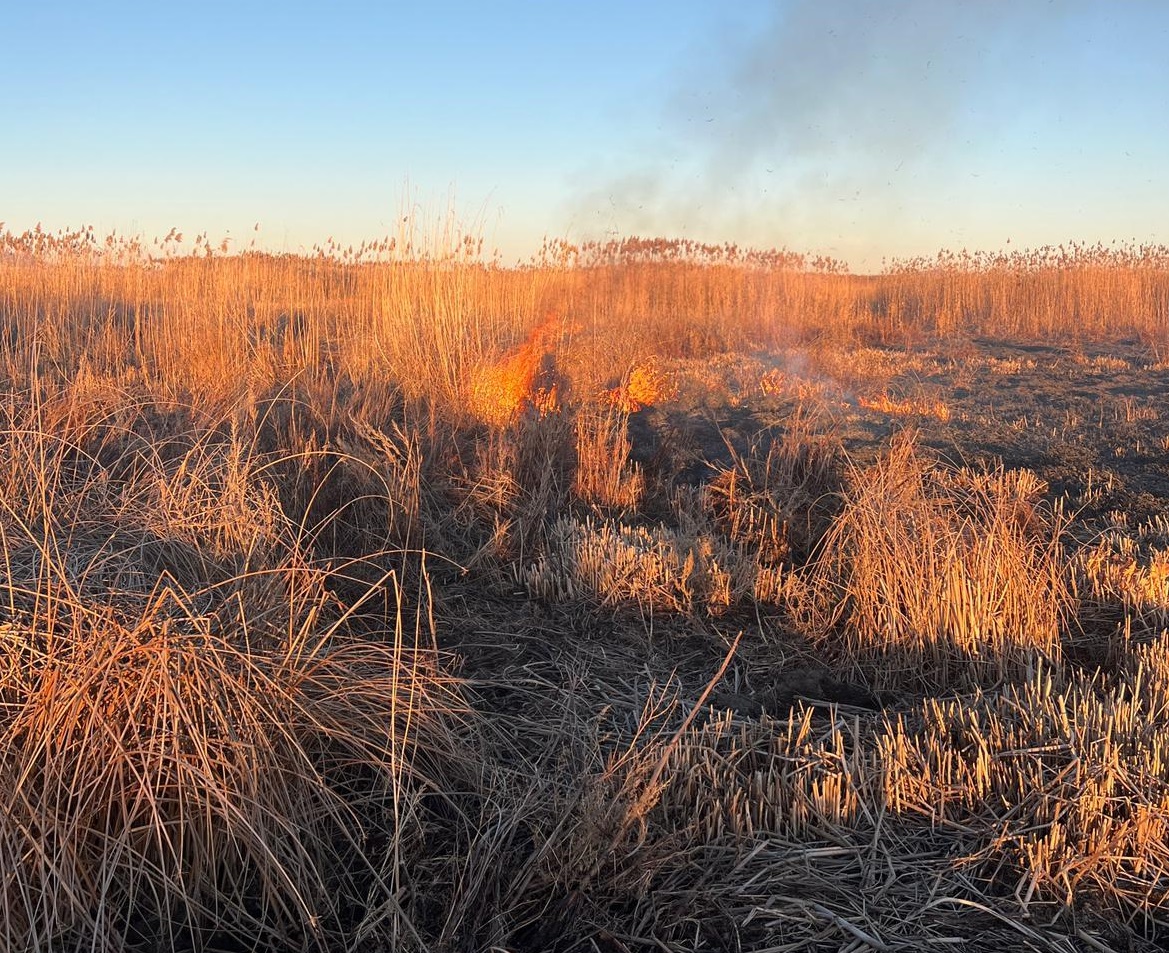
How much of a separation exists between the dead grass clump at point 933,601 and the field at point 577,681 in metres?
0.02

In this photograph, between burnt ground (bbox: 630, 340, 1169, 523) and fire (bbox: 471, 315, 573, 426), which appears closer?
burnt ground (bbox: 630, 340, 1169, 523)

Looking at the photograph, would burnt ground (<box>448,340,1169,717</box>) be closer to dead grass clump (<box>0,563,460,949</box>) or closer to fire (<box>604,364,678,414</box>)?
fire (<box>604,364,678,414</box>)

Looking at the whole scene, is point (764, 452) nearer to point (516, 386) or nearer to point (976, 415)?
point (516, 386)

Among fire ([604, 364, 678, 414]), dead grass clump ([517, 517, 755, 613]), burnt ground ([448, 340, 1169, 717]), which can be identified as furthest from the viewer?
fire ([604, 364, 678, 414])

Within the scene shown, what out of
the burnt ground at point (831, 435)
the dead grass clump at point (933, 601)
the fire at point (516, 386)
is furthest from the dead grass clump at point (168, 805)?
the fire at point (516, 386)

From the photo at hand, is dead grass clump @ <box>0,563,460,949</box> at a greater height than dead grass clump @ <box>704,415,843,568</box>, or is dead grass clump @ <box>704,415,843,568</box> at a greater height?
dead grass clump @ <box>704,415,843,568</box>

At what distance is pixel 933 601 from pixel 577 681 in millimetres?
1224

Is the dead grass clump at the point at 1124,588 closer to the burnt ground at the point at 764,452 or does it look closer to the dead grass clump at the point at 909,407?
the burnt ground at the point at 764,452

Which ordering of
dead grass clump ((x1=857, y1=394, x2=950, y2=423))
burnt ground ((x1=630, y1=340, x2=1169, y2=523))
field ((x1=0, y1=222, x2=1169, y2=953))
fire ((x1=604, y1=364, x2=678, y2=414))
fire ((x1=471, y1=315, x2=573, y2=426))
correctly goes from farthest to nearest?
fire ((x1=604, y1=364, x2=678, y2=414)), dead grass clump ((x1=857, y1=394, x2=950, y2=423)), fire ((x1=471, y1=315, x2=573, y2=426)), burnt ground ((x1=630, y1=340, x2=1169, y2=523)), field ((x1=0, y1=222, x2=1169, y2=953))

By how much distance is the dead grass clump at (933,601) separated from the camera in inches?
115

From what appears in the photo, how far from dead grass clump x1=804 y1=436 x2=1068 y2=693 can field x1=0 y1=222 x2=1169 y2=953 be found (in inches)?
0.6

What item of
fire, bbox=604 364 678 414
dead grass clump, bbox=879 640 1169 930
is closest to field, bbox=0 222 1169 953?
dead grass clump, bbox=879 640 1169 930

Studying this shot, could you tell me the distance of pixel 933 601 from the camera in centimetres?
296

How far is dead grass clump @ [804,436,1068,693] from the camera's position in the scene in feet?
9.58
